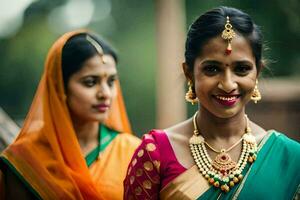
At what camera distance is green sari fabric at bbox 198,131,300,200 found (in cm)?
301

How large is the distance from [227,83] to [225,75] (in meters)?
0.04

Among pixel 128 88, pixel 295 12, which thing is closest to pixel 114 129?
pixel 295 12

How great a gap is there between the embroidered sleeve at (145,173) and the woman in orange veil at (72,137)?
105cm

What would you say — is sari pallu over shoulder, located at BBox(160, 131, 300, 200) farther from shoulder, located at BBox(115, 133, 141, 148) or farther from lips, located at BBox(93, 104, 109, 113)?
shoulder, located at BBox(115, 133, 141, 148)

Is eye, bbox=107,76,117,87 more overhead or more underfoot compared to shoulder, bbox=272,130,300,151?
more underfoot

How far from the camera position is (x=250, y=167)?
3.09m

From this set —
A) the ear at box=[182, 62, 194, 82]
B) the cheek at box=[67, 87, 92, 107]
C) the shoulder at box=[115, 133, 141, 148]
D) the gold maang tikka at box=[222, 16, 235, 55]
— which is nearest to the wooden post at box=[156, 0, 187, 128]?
the shoulder at box=[115, 133, 141, 148]

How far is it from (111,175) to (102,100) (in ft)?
1.73

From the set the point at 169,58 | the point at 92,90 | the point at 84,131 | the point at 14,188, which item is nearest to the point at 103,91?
the point at 92,90

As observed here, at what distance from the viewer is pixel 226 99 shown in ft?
9.99

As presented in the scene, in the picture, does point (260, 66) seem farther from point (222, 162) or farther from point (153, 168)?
point (153, 168)

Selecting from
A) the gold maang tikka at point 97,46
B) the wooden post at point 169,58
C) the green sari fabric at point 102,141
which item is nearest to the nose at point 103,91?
the gold maang tikka at point 97,46

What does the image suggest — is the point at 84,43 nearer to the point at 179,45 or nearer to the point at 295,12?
the point at 179,45

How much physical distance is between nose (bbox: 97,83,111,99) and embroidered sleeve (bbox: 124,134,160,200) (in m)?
1.25
